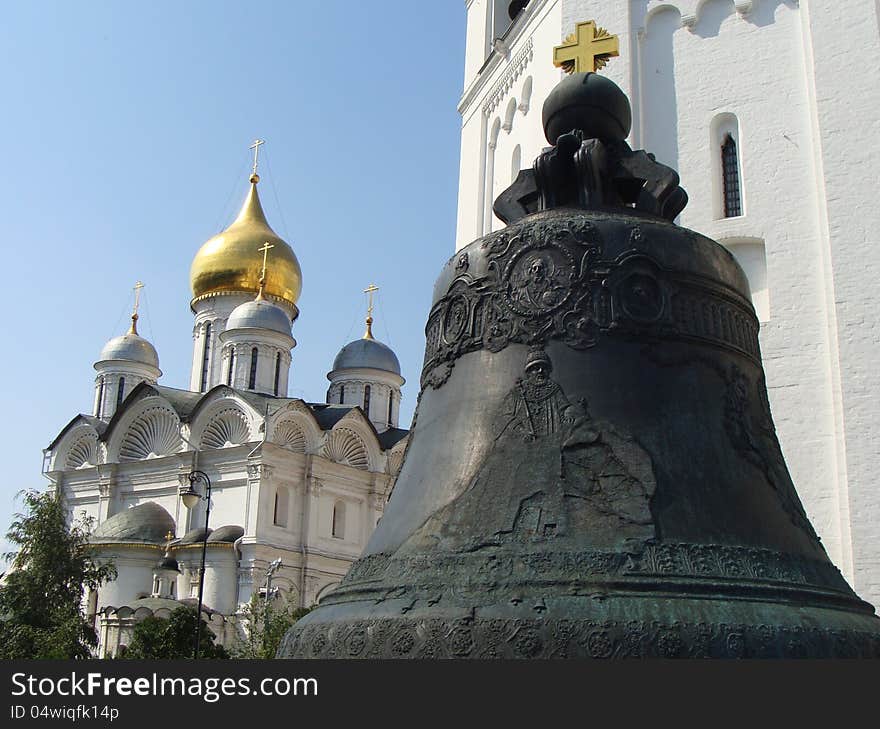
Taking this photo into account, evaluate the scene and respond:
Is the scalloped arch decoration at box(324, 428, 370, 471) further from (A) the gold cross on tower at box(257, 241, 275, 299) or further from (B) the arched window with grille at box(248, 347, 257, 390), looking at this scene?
(A) the gold cross on tower at box(257, 241, 275, 299)

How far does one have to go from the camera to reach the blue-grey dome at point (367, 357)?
41.1 m

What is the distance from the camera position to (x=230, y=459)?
31.7 meters

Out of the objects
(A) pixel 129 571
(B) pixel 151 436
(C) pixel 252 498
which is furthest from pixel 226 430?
(A) pixel 129 571

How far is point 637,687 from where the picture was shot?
7.17ft

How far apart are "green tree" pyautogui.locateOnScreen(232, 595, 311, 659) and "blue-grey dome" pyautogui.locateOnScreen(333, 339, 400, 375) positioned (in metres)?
15.7

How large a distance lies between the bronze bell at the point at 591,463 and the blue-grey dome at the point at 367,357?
3729cm

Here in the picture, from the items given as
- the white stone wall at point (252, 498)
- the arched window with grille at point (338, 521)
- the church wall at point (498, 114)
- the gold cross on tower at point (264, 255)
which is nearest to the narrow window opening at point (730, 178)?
the church wall at point (498, 114)

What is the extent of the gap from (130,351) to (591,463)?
128 ft

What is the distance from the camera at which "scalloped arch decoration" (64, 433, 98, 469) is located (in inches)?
1427

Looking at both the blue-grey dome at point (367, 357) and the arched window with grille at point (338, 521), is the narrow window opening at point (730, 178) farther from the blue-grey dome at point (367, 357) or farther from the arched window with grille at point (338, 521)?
the blue-grey dome at point (367, 357)

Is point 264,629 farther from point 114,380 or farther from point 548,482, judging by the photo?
point 548,482

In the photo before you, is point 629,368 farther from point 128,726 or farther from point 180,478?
point 180,478

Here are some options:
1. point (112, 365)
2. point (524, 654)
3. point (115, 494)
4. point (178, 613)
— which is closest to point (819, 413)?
point (524, 654)

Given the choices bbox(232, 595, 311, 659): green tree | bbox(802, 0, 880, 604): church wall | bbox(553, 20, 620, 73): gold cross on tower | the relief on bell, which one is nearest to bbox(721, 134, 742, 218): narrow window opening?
bbox(802, 0, 880, 604): church wall
